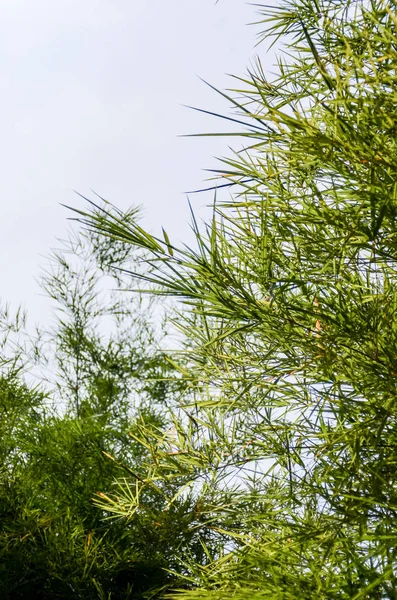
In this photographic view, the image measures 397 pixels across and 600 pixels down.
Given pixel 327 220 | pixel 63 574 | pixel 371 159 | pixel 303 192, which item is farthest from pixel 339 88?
→ pixel 63 574

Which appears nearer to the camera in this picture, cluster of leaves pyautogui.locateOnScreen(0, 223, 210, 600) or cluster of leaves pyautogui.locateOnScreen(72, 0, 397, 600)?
cluster of leaves pyautogui.locateOnScreen(72, 0, 397, 600)

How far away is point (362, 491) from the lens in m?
2.07

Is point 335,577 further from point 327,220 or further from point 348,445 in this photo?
point 327,220

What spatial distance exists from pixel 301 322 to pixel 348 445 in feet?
1.16

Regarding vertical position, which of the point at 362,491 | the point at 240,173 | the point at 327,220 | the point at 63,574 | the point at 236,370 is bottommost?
the point at 63,574

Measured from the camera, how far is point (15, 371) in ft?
16.9

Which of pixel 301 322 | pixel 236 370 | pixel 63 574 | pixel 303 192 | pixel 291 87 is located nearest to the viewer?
pixel 301 322

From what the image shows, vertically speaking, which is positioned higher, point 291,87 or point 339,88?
point 291,87

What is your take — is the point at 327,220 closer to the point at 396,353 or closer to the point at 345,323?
the point at 345,323

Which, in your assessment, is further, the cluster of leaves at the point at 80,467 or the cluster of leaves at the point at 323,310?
the cluster of leaves at the point at 80,467

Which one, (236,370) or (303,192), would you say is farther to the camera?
(236,370)

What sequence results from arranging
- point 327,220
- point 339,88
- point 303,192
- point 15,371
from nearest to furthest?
point 339,88, point 327,220, point 303,192, point 15,371

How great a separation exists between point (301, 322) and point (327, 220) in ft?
1.01

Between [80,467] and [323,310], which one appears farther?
[80,467]
